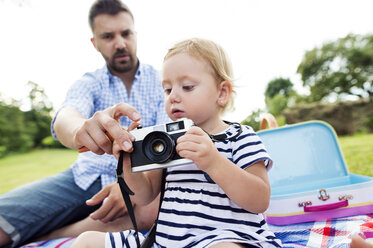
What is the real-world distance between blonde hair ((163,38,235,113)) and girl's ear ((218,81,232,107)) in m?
0.02

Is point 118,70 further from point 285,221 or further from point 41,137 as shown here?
point 41,137

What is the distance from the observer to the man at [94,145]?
61.4 inches

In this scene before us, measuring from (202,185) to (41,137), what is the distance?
396 inches

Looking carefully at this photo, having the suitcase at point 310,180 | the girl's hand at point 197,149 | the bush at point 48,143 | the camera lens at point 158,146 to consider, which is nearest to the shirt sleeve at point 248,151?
the girl's hand at point 197,149

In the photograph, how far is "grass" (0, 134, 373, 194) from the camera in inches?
154

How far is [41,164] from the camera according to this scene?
286 inches

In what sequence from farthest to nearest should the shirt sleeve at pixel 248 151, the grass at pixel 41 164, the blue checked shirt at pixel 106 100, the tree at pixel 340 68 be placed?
the tree at pixel 340 68, the grass at pixel 41 164, the blue checked shirt at pixel 106 100, the shirt sleeve at pixel 248 151

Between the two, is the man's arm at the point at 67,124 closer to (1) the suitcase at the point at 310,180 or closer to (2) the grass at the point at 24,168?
(1) the suitcase at the point at 310,180

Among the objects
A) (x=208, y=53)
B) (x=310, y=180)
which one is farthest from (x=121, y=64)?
(x=310, y=180)

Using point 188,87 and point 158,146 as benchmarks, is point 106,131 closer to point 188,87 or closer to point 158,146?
point 158,146

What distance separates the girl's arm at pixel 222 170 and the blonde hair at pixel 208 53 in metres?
0.38

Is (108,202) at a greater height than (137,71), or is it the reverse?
(137,71)

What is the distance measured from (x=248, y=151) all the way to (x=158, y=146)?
33 cm

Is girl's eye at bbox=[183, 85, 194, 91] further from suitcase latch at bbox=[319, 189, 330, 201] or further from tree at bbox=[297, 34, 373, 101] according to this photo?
tree at bbox=[297, 34, 373, 101]
